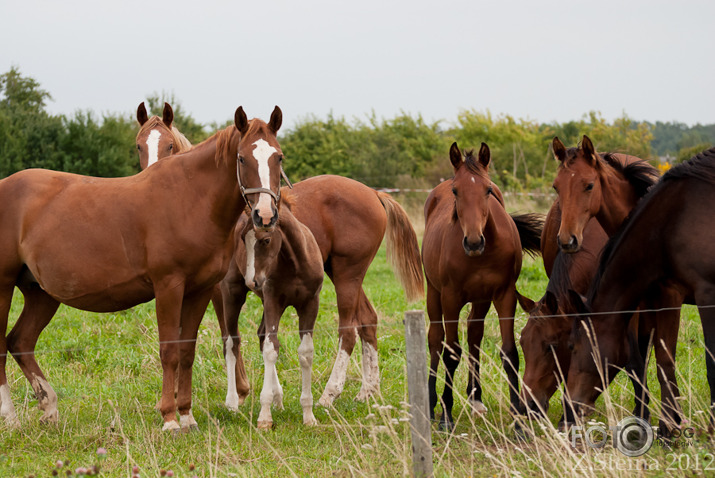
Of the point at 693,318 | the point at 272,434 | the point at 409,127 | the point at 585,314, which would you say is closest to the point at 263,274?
the point at 272,434

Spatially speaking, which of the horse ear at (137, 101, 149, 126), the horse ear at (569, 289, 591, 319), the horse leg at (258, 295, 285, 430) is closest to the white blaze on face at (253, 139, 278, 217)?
the horse leg at (258, 295, 285, 430)

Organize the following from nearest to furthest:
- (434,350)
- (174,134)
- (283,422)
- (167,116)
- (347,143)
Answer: (283,422) < (434,350) < (174,134) < (167,116) < (347,143)

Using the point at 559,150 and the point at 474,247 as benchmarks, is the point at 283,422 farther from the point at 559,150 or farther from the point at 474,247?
the point at 559,150

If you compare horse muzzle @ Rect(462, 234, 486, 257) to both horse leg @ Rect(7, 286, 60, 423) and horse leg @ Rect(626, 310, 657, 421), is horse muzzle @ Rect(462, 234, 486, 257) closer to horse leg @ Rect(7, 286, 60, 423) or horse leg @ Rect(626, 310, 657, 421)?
horse leg @ Rect(626, 310, 657, 421)

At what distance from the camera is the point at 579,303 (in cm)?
527

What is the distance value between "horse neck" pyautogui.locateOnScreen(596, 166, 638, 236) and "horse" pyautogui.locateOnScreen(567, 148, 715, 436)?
29.4 inches

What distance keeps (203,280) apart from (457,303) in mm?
1954

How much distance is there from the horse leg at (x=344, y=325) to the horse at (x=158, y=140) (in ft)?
6.16

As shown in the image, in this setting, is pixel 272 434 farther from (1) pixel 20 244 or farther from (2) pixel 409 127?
(2) pixel 409 127

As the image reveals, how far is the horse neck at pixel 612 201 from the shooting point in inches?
229

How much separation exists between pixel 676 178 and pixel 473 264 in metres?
1.61

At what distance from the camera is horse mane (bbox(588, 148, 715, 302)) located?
4887 millimetres

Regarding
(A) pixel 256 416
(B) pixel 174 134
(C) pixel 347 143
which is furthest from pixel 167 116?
(C) pixel 347 143

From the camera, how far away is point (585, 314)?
4.96 meters
